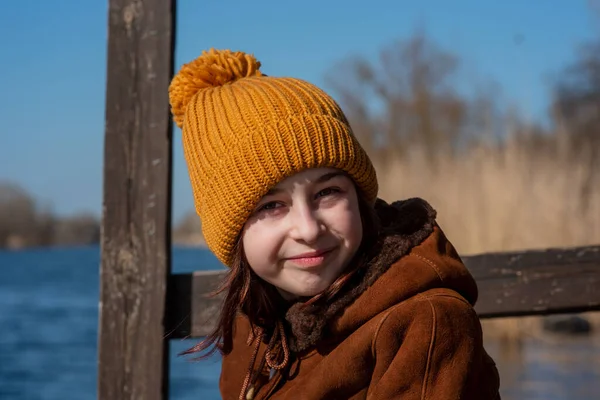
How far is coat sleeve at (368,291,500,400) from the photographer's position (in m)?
1.69

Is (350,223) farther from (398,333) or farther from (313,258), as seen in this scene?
(398,333)

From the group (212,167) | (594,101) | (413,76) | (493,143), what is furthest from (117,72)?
(594,101)

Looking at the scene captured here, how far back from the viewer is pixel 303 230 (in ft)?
5.92

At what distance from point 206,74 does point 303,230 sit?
0.52 m

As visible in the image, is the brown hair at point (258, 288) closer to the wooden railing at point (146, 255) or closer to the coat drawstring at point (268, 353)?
the coat drawstring at point (268, 353)

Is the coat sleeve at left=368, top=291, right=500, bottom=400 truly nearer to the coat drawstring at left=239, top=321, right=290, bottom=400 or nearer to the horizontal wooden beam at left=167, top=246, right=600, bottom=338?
the coat drawstring at left=239, top=321, right=290, bottom=400

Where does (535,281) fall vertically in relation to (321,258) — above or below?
below

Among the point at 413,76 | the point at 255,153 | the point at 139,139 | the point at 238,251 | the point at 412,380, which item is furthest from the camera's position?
the point at 413,76

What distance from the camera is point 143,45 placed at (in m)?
2.90

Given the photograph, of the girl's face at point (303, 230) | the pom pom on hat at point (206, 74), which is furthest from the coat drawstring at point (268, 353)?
the pom pom on hat at point (206, 74)

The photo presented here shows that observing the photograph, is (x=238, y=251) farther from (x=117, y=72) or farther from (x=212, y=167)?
(x=117, y=72)

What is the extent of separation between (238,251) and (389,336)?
0.42 m

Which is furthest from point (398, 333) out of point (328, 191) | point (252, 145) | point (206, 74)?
point (206, 74)

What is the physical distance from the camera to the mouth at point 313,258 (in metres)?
1.85
